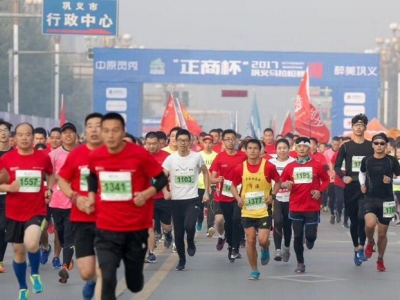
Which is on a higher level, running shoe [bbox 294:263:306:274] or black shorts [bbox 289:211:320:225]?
black shorts [bbox 289:211:320:225]

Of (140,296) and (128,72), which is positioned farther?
(128,72)

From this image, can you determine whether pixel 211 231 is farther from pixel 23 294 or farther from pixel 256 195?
pixel 23 294

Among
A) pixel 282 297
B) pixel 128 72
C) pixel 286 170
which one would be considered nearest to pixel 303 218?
pixel 286 170

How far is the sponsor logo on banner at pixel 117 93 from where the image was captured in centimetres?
5618

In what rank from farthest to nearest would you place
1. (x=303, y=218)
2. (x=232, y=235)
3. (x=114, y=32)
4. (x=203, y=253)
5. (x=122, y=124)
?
1. (x=114, y=32)
2. (x=203, y=253)
3. (x=232, y=235)
4. (x=303, y=218)
5. (x=122, y=124)

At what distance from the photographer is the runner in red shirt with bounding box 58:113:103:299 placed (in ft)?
39.8

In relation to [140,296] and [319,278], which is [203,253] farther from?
[140,296]

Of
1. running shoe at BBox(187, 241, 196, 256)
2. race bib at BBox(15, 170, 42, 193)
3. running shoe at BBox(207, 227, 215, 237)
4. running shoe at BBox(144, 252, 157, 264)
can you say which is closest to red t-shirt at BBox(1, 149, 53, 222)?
race bib at BBox(15, 170, 42, 193)

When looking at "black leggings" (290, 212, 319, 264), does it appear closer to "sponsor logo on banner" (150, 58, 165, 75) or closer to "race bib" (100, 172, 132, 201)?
"race bib" (100, 172, 132, 201)

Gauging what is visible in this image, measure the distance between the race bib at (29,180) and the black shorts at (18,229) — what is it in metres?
Answer: 0.28

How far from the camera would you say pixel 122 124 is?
35.6 feet

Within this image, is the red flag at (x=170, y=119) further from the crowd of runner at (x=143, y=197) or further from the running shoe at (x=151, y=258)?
the running shoe at (x=151, y=258)

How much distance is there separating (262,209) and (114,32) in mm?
29296

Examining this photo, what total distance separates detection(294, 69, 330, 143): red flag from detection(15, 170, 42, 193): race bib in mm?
23701
